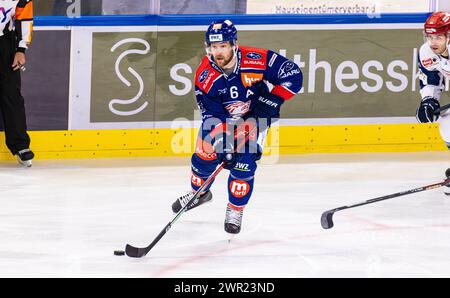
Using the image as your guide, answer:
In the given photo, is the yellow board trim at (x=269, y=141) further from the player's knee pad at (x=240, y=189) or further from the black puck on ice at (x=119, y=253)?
the black puck on ice at (x=119, y=253)

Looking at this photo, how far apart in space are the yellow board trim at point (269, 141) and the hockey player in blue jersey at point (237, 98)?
2233 millimetres

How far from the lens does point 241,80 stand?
625 cm

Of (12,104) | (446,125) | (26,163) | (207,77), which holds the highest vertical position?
(207,77)

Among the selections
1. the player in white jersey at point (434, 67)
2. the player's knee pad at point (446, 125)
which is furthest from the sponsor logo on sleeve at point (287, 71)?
the player's knee pad at point (446, 125)

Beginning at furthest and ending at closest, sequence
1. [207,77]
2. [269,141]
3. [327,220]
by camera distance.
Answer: [269,141], [327,220], [207,77]

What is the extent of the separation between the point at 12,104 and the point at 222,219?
81.9 inches

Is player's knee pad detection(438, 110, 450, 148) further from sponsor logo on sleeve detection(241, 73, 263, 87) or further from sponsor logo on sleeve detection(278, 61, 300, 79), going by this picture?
sponsor logo on sleeve detection(241, 73, 263, 87)

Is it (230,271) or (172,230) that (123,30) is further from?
(230,271)

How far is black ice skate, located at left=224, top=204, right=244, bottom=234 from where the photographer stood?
6.21m

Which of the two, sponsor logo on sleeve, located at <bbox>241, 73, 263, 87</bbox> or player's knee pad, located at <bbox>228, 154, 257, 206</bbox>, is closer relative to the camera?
player's knee pad, located at <bbox>228, 154, 257, 206</bbox>

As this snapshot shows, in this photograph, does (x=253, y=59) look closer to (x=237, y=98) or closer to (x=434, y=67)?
(x=237, y=98)

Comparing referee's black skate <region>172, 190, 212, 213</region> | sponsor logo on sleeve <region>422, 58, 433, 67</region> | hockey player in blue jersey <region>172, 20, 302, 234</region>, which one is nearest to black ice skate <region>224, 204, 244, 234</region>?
hockey player in blue jersey <region>172, 20, 302, 234</region>

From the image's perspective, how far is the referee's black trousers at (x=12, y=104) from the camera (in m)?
8.09

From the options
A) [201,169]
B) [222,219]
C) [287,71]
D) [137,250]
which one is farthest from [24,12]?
[137,250]
